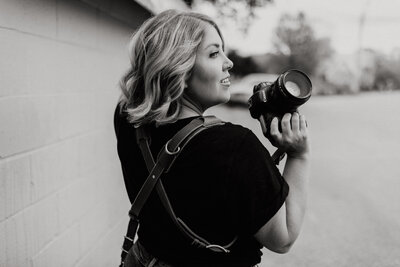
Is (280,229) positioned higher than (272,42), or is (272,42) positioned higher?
(272,42)

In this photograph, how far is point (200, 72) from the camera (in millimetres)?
1591

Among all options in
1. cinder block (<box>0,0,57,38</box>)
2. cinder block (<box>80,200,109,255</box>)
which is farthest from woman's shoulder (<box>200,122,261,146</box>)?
cinder block (<box>80,200,109,255</box>)

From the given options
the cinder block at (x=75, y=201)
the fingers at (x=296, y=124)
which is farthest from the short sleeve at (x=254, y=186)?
the cinder block at (x=75, y=201)

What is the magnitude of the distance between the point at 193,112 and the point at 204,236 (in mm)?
411

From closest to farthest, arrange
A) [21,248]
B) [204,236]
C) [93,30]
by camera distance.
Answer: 1. [204,236]
2. [21,248]
3. [93,30]

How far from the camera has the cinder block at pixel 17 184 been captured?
1901mm

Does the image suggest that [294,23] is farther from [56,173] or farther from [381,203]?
[56,173]

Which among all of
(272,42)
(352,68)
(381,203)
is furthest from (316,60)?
(381,203)

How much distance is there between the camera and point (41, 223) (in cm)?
222

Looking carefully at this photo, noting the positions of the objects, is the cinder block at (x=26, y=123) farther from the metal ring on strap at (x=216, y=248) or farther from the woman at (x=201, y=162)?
the metal ring on strap at (x=216, y=248)

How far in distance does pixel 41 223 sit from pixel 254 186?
126 centimetres

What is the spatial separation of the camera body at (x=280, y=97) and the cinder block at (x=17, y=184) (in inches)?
39.0

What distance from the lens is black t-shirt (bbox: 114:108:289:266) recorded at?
53.9 inches

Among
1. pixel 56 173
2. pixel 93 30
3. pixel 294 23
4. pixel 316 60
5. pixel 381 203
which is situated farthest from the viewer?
pixel 316 60
